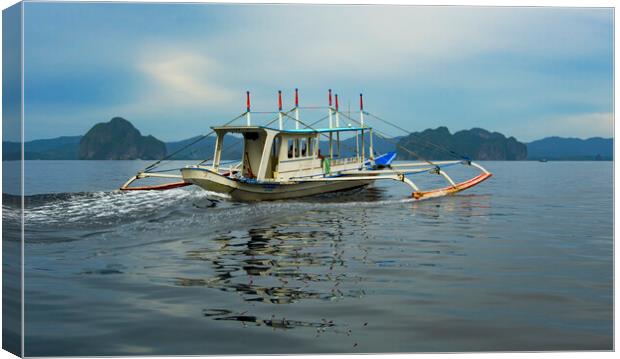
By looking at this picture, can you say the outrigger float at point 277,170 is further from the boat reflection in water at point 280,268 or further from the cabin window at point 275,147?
the boat reflection in water at point 280,268

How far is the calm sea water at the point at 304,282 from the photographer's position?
9.31 meters

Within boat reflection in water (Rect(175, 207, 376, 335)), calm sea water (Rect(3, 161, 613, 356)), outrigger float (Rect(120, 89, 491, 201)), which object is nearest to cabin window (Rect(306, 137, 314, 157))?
outrigger float (Rect(120, 89, 491, 201))

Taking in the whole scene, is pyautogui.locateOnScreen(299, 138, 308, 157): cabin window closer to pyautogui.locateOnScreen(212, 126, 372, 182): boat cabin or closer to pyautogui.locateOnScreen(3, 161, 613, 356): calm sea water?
pyautogui.locateOnScreen(212, 126, 372, 182): boat cabin

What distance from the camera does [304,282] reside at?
12.7 meters

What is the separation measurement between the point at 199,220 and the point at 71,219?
420cm

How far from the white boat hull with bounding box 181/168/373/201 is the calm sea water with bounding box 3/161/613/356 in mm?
3597

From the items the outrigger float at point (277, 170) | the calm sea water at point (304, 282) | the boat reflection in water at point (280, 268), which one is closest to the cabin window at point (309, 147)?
the outrigger float at point (277, 170)

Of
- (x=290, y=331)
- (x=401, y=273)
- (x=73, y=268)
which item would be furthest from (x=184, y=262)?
(x=290, y=331)

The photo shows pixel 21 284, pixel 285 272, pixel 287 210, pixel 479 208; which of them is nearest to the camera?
pixel 21 284

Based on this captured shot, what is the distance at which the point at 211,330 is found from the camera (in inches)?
370

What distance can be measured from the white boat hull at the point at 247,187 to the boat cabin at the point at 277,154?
58 centimetres

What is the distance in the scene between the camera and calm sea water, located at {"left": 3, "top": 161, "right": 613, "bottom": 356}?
9.31 meters

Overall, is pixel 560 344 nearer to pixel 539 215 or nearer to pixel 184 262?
pixel 184 262

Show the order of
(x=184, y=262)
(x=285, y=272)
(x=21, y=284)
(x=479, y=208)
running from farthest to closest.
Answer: (x=479, y=208) < (x=184, y=262) < (x=285, y=272) < (x=21, y=284)
